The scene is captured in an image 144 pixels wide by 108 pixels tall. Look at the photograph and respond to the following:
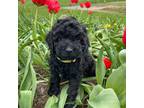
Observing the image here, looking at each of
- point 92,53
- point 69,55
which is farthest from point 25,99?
point 92,53

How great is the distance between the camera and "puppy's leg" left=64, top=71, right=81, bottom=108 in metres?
1.60

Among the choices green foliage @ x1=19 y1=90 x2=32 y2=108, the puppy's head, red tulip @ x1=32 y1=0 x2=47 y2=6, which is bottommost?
green foliage @ x1=19 y1=90 x2=32 y2=108

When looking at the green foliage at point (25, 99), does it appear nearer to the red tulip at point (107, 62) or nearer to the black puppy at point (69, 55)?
the black puppy at point (69, 55)

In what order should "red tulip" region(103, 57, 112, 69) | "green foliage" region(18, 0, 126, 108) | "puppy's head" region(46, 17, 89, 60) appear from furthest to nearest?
"red tulip" region(103, 57, 112, 69), "green foliage" region(18, 0, 126, 108), "puppy's head" region(46, 17, 89, 60)

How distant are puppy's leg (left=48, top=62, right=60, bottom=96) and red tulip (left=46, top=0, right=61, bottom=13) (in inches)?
7.5

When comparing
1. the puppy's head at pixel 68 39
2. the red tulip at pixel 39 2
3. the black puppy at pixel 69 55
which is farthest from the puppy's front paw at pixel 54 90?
the red tulip at pixel 39 2

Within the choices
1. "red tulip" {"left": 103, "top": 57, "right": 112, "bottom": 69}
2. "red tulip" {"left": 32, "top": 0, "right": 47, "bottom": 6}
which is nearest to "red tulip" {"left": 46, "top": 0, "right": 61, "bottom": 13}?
"red tulip" {"left": 32, "top": 0, "right": 47, "bottom": 6}

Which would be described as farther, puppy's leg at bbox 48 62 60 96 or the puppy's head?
puppy's leg at bbox 48 62 60 96

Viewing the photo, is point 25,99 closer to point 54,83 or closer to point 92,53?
point 54,83

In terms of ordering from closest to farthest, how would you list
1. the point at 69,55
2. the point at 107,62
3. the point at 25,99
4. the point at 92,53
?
the point at 69,55, the point at 25,99, the point at 107,62, the point at 92,53

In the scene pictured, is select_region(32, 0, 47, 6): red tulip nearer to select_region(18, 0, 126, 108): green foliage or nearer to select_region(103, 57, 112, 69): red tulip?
select_region(18, 0, 126, 108): green foliage

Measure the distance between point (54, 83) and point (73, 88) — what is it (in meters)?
0.07

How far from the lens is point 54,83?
1.64 meters
